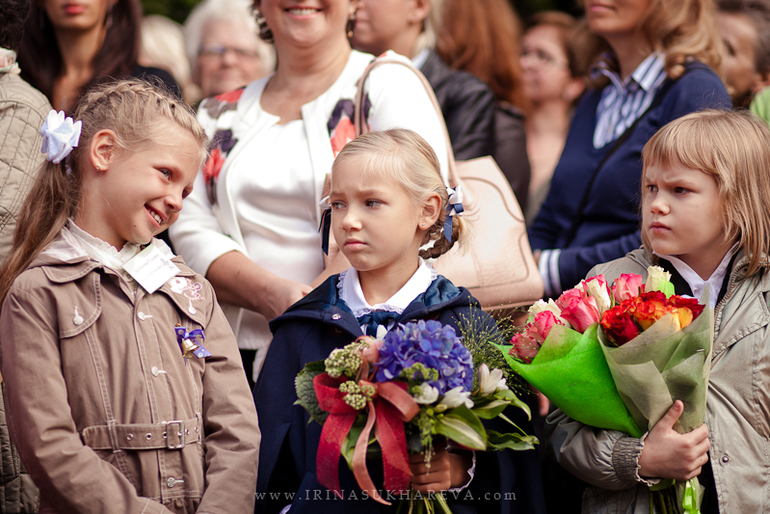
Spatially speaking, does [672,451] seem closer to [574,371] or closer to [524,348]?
[574,371]

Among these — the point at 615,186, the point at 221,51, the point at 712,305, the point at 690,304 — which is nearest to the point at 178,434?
the point at 690,304

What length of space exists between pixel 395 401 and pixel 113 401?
795 mm

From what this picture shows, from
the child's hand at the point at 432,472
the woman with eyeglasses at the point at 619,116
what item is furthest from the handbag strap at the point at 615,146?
the child's hand at the point at 432,472

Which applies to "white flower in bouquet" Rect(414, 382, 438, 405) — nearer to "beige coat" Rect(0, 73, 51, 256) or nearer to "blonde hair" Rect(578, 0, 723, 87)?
"beige coat" Rect(0, 73, 51, 256)

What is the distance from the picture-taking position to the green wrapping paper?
2293 mm

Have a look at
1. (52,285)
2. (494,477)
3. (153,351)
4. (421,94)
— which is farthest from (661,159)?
(52,285)

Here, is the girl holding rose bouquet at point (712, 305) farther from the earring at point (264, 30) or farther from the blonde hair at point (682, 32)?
the earring at point (264, 30)

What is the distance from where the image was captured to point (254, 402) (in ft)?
8.29

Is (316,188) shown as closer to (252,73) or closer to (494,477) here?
(494,477)

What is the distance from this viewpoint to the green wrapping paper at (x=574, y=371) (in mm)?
2293

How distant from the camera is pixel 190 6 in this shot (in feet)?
26.1

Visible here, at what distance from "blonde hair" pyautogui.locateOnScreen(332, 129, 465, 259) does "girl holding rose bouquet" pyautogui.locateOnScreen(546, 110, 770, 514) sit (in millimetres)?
692

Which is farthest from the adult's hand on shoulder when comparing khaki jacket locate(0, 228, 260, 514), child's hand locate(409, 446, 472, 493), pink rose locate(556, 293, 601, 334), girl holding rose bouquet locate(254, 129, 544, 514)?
pink rose locate(556, 293, 601, 334)

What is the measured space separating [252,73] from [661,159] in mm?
3351
